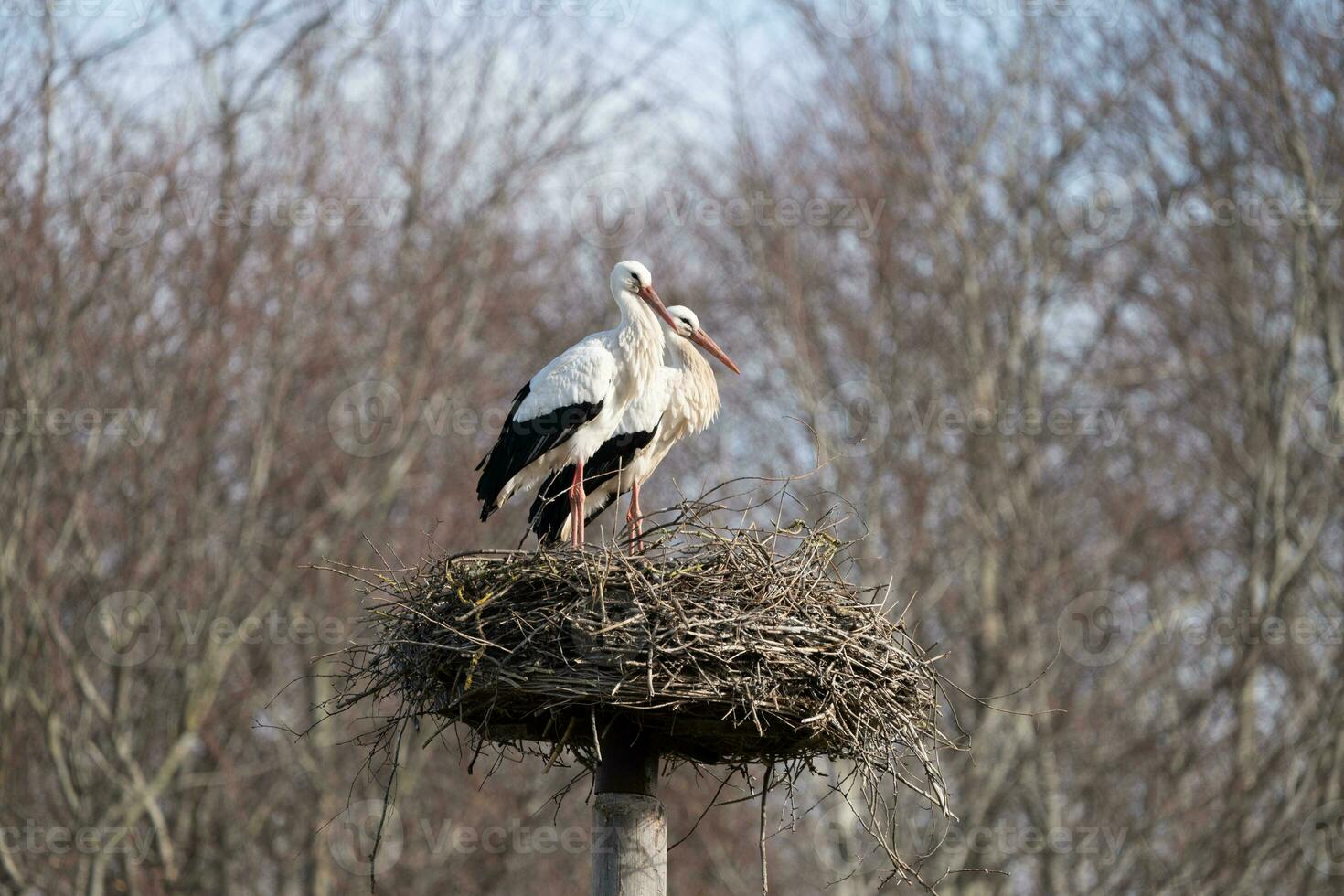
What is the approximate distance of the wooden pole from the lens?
6.46m

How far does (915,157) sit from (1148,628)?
5.56 meters

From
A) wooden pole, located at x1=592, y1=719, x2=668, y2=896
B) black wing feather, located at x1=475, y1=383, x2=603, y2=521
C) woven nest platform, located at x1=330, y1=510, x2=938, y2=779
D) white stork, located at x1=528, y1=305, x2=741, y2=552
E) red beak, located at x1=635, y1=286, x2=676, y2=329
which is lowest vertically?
wooden pole, located at x1=592, y1=719, x2=668, y2=896

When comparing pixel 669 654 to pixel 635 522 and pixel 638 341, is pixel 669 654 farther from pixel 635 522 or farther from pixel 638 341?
pixel 638 341

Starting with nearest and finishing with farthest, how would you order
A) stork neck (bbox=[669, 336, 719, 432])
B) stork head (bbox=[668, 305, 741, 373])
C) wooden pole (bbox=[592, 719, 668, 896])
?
1. wooden pole (bbox=[592, 719, 668, 896])
2. stork neck (bbox=[669, 336, 719, 432])
3. stork head (bbox=[668, 305, 741, 373])

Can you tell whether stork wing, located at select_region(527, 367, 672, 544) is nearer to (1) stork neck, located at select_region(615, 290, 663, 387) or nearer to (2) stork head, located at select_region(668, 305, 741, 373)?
(1) stork neck, located at select_region(615, 290, 663, 387)

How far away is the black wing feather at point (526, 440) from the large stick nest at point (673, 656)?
2.25 meters

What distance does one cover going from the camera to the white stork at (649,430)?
32.5 ft

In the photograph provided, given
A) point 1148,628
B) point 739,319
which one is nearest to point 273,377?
point 739,319

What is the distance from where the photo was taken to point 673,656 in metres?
6.25

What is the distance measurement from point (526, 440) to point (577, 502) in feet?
1.54

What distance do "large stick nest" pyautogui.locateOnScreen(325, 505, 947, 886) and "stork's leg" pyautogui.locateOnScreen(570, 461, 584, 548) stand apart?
2.25 m

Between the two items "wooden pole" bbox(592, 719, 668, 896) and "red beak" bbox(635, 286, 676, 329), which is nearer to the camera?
"wooden pole" bbox(592, 719, 668, 896)

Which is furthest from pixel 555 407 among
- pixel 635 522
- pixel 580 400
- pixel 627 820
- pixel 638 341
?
pixel 627 820

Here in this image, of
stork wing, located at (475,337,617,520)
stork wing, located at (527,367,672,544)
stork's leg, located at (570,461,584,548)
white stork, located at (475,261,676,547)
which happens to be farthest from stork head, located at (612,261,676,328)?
stork's leg, located at (570,461,584,548)
